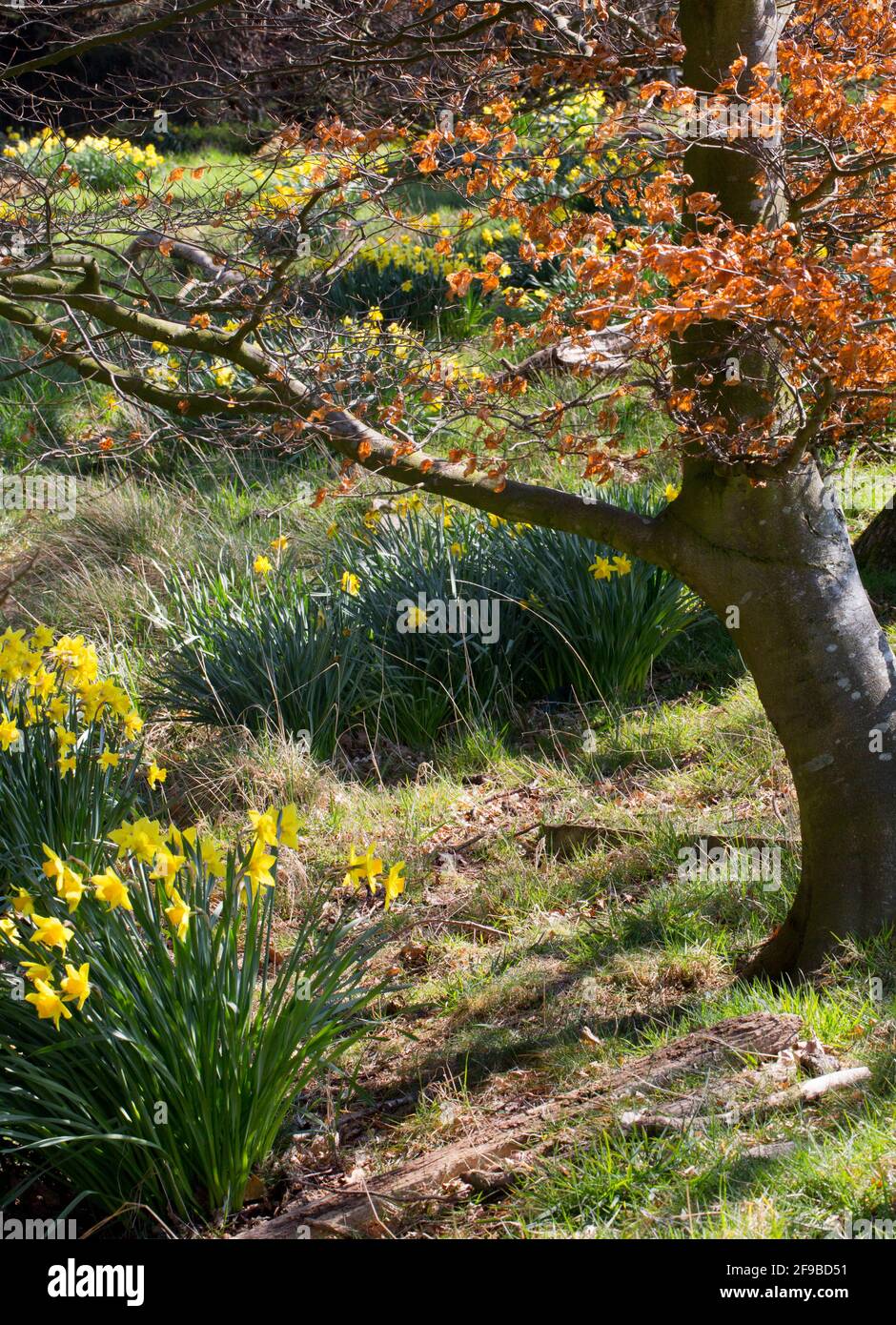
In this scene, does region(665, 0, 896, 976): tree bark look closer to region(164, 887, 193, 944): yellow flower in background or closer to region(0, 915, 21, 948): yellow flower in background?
region(164, 887, 193, 944): yellow flower in background

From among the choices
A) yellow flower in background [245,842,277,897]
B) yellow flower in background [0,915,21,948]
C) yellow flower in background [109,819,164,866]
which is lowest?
yellow flower in background [0,915,21,948]

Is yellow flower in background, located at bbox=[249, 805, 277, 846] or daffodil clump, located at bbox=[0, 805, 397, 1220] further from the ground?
yellow flower in background, located at bbox=[249, 805, 277, 846]

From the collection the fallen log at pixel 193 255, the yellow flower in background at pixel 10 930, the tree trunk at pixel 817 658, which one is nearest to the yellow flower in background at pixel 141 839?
the yellow flower in background at pixel 10 930

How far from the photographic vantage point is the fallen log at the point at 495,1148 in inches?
104

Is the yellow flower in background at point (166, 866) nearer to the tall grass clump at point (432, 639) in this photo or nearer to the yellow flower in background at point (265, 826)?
the yellow flower in background at point (265, 826)

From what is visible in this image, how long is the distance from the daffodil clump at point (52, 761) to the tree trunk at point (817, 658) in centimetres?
197

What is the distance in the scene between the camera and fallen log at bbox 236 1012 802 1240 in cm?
264

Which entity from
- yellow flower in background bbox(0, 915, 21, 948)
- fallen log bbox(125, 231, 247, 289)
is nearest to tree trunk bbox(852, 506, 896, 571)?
fallen log bbox(125, 231, 247, 289)

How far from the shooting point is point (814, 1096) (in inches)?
106

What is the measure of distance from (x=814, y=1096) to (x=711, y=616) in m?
3.61

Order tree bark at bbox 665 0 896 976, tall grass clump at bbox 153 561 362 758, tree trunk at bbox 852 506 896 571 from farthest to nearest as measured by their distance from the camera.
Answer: tree trunk at bbox 852 506 896 571 < tall grass clump at bbox 153 561 362 758 < tree bark at bbox 665 0 896 976

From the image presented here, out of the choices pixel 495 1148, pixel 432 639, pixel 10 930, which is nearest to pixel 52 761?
pixel 10 930

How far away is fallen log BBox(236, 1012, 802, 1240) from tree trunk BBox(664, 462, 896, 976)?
400 millimetres
